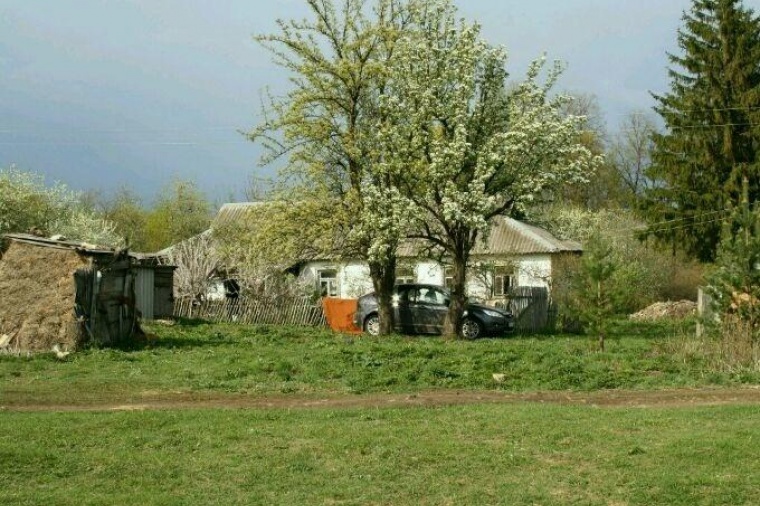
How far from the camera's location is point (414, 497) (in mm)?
7984

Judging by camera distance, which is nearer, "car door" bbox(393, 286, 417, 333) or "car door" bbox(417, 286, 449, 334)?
"car door" bbox(417, 286, 449, 334)

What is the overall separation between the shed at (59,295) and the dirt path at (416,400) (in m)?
6.84

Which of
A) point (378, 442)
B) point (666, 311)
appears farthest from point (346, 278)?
point (378, 442)

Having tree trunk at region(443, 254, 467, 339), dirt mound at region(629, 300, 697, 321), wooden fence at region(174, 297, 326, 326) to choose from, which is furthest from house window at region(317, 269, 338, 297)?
tree trunk at region(443, 254, 467, 339)

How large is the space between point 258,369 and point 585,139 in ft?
166

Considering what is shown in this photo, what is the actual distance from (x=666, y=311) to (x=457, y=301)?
58.0 ft

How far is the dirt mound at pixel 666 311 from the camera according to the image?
40438 millimetres

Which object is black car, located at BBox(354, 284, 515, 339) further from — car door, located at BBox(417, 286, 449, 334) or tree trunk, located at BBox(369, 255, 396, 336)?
tree trunk, located at BBox(369, 255, 396, 336)

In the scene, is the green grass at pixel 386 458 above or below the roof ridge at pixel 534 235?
below

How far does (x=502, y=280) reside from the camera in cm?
4266

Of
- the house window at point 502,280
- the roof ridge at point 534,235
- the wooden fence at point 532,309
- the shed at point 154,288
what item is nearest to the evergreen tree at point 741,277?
the wooden fence at point 532,309

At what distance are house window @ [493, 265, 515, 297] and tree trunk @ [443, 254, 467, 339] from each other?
10411 mm

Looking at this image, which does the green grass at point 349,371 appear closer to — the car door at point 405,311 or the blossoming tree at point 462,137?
the blossoming tree at point 462,137

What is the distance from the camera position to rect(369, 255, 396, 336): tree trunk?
95.2ft
